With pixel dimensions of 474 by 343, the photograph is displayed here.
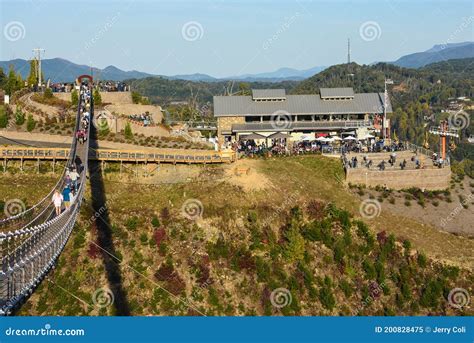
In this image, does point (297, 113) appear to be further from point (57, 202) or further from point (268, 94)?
point (57, 202)

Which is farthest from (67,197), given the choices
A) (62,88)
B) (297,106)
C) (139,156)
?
(62,88)

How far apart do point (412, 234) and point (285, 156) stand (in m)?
12.4

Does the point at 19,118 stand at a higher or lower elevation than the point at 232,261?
higher

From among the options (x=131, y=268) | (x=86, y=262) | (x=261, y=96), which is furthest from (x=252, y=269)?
(x=261, y=96)

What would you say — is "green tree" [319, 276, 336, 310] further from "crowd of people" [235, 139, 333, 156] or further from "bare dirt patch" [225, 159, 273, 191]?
"crowd of people" [235, 139, 333, 156]

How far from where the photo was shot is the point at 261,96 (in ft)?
201

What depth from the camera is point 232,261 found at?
133ft

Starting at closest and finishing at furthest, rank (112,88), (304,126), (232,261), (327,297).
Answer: (327,297)
(232,261)
(304,126)
(112,88)

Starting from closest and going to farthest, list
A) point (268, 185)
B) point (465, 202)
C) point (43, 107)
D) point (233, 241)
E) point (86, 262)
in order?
point (86, 262)
point (233, 241)
point (268, 185)
point (465, 202)
point (43, 107)

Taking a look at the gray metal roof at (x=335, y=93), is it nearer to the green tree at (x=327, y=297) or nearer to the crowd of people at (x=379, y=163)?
the crowd of people at (x=379, y=163)

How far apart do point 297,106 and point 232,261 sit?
77.0ft

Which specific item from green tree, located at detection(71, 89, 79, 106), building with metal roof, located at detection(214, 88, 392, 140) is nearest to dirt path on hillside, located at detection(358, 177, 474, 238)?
building with metal roof, located at detection(214, 88, 392, 140)

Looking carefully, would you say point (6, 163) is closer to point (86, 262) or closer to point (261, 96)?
point (86, 262)

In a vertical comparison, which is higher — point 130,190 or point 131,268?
point 130,190
